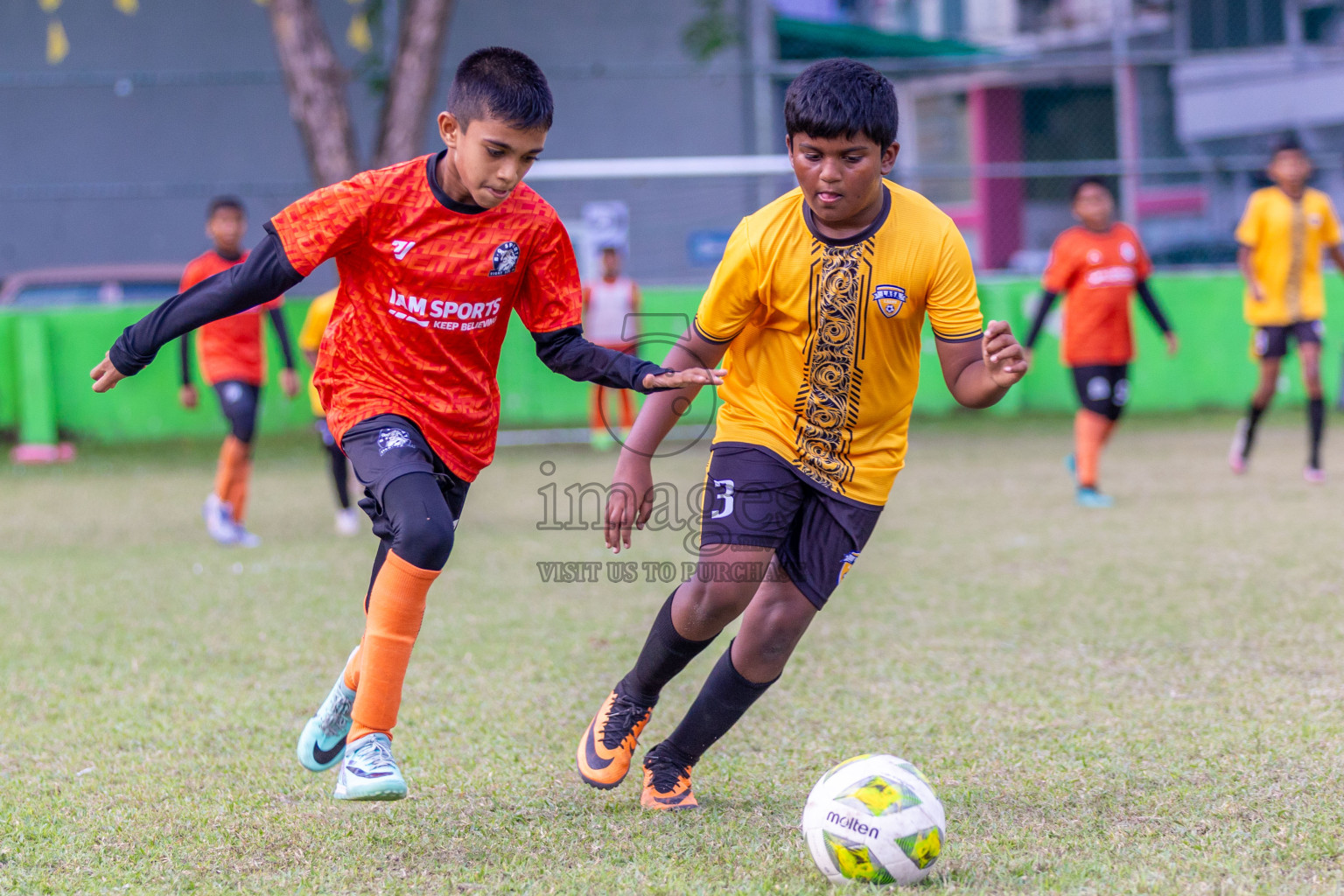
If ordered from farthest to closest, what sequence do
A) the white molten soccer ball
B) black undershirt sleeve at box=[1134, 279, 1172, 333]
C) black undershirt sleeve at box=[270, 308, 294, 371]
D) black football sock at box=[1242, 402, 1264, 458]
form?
black football sock at box=[1242, 402, 1264, 458] < black undershirt sleeve at box=[1134, 279, 1172, 333] < black undershirt sleeve at box=[270, 308, 294, 371] < the white molten soccer ball

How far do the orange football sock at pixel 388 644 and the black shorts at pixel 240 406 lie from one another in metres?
4.86

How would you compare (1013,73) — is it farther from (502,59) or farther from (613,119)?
(502,59)

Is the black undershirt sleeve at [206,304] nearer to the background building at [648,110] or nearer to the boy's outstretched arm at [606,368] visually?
the boy's outstretched arm at [606,368]

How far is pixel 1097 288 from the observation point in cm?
826

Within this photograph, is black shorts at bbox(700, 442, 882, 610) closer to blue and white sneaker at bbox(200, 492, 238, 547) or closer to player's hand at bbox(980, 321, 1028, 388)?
player's hand at bbox(980, 321, 1028, 388)

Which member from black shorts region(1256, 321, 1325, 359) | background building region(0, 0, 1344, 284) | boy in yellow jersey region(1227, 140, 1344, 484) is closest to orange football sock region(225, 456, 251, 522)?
background building region(0, 0, 1344, 284)

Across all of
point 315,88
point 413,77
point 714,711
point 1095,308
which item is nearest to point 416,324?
point 714,711

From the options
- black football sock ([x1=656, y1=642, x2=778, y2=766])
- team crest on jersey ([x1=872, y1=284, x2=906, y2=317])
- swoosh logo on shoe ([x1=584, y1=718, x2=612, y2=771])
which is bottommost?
swoosh logo on shoe ([x1=584, y1=718, x2=612, y2=771])

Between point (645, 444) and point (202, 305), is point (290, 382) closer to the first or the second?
point (202, 305)

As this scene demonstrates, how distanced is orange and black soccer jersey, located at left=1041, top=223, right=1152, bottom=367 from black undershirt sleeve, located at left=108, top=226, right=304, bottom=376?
20.3 ft

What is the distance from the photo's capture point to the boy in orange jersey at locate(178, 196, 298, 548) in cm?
752

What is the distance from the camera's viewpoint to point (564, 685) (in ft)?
14.9

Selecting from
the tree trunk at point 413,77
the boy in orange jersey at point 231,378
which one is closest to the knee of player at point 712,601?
the boy in orange jersey at point 231,378

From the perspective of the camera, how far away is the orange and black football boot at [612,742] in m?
3.32
